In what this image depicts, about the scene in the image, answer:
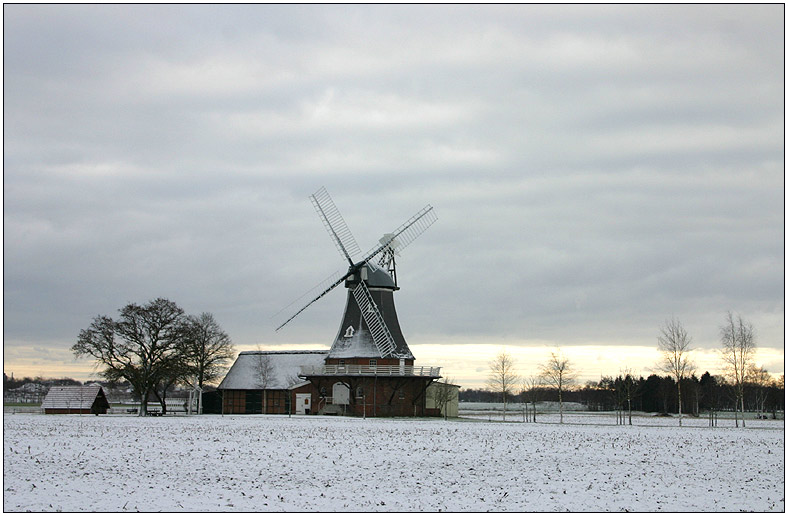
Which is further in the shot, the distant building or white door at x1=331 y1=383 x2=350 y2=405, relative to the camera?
the distant building

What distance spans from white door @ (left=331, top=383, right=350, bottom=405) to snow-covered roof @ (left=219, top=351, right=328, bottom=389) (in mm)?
3824

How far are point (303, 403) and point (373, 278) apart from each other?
11.0m

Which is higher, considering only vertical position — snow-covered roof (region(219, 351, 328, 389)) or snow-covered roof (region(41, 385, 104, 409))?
snow-covered roof (region(219, 351, 328, 389))

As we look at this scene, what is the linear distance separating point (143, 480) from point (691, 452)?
58.3ft

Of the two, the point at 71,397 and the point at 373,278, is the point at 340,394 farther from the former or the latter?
the point at 71,397

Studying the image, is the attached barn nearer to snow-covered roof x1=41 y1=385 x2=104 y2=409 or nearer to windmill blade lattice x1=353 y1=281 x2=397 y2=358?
windmill blade lattice x1=353 y1=281 x2=397 y2=358

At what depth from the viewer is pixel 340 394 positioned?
57.5 m

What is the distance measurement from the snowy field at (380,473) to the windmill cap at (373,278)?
2771cm

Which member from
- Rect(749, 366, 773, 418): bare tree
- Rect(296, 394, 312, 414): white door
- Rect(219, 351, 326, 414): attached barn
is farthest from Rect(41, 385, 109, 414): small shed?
Rect(749, 366, 773, 418): bare tree

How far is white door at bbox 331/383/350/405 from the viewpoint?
5728 centimetres

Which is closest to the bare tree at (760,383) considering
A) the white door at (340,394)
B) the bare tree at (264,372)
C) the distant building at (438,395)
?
the distant building at (438,395)

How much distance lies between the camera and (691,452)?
1040 inches

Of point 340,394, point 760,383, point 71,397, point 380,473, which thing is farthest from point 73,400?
point 760,383

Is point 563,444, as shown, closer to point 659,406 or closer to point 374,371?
point 374,371
